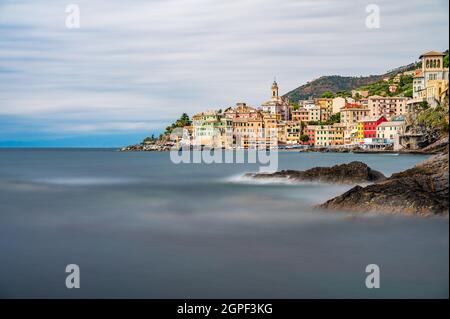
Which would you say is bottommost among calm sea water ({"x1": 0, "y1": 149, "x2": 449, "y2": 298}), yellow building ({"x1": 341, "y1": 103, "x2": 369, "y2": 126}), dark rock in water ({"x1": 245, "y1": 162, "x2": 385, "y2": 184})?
calm sea water ({"x1": 0, "y1": 149, "x2": 449, "y2": 298})

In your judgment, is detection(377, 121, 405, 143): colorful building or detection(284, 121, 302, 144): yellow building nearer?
detection(377, 121, 405, 143): colorful building

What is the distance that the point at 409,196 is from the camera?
7.93m

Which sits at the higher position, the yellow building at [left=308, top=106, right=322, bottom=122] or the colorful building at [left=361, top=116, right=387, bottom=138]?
the yellow building at [left=308, top=106, right=322, bottom=122]

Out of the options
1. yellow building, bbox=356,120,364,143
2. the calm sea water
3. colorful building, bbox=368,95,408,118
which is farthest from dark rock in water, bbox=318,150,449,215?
colorful building, bbox=368,95,408,118

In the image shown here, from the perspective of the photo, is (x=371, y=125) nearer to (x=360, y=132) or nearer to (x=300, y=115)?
(x=360, y=132)

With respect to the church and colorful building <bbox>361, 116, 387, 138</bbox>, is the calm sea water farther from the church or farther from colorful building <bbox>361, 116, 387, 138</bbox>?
the church

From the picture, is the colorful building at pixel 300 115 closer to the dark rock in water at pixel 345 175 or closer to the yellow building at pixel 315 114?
the yellow building at pixel 315 114

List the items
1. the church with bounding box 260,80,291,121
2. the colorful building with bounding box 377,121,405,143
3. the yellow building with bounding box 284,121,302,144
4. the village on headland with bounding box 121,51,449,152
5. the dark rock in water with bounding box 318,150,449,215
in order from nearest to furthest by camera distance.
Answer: the dark rock in water with bounding box 318,150,449,215
the colorful building with bounding box 377,121,405,143
the village on headland with bounding box 121,51,449,152
the yellow building with bounding box 284,121,302,144
the church with bounding box 260,80,291,121

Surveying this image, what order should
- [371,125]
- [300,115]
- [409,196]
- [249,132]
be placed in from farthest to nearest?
[300,115] < [249,132] < [371,125] < [409,196]

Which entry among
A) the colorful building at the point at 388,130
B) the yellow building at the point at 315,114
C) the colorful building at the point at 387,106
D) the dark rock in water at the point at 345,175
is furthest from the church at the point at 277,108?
the dark rock in water at the point at 345,175

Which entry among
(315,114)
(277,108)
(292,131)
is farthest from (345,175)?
(277,108)

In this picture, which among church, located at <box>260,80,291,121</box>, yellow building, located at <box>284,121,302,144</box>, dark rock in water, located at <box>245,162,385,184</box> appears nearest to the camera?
dark rock in water, located at <box>245,162,385,184</box>

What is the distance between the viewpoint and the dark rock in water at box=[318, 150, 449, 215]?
25.0 feet
